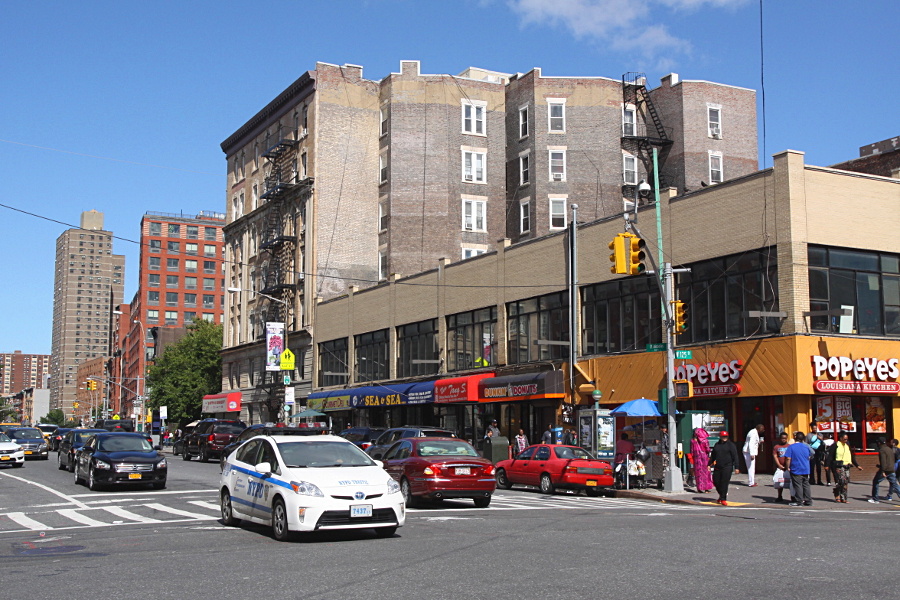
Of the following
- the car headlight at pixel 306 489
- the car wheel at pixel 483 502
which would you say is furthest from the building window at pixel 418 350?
the car headlight at pixel 306 489

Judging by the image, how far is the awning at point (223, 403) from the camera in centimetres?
6925

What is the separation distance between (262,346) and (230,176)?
56.7 ft

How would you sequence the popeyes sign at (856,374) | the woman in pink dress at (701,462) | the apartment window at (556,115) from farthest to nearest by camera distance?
the apartment window at (556,115), the popeyes sign at (856,374), the woman in pink dress at (701,462)

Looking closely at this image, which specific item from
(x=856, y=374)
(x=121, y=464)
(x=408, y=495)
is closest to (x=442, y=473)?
(x=408, y=495)

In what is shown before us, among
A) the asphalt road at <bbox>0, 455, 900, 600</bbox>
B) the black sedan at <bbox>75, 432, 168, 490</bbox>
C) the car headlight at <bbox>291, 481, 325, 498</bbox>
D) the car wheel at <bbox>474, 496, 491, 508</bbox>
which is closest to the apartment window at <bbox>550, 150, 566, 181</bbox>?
the black sedan at <bbox>75, 432, 168, 490</bbox>

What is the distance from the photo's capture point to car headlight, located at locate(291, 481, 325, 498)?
12758 millimetres

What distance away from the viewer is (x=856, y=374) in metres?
28.6

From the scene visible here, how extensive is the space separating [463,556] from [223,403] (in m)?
62.0

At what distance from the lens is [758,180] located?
2981cm

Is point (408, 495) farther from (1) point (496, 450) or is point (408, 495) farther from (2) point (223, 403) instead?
(2) point (223, 403)

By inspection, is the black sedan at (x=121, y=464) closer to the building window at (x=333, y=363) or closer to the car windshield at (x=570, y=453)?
the car windshield at (x=570, y=453)

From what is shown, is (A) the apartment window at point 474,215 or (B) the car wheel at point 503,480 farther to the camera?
(A) the apartment window at point 474,215

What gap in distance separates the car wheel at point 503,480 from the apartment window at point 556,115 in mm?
32331

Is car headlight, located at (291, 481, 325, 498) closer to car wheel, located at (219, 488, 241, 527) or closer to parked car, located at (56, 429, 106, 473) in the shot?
car wheel, located at (219, 488, 241, 527)
